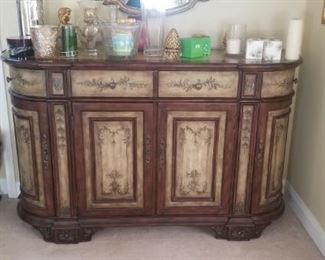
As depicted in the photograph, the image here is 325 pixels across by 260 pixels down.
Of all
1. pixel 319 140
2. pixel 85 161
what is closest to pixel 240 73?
pixel 319 140

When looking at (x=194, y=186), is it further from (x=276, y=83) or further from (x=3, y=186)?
(x=3, y=186)

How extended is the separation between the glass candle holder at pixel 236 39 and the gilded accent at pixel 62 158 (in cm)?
99

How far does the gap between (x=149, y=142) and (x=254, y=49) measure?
759mm

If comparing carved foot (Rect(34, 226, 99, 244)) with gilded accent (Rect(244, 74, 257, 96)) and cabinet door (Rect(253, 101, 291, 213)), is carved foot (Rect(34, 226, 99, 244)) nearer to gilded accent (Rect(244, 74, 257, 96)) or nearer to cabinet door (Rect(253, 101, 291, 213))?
cabinet door (Rect(253, 101, 291, 213))

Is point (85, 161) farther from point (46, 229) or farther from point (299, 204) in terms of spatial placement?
point (299, 204)

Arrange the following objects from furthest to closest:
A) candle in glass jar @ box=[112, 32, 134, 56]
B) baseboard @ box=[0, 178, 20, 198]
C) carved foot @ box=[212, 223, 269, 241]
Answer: baseboard @ box=[0, 178, 20, 198]
carved foot @ box=[212, 223, 269, 241]
candle in glass jar @ box=[112, 32, 134, 56]

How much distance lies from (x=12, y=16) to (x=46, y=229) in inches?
50.9

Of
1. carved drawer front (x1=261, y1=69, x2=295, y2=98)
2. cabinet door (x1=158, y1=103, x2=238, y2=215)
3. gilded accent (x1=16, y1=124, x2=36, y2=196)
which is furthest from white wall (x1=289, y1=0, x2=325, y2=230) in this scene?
gilded accent (x1=16, y1=124, x2=36, y2=196)

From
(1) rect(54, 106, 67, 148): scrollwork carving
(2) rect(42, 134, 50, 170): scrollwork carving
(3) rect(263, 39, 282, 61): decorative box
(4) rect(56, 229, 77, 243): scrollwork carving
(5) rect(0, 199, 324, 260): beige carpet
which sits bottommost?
(5) rect(0, 199, 324, 260): beige carpet

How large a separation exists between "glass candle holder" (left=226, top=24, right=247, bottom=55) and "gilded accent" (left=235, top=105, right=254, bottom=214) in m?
0.36

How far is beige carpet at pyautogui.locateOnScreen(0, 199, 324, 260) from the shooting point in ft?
7.52

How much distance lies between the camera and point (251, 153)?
2281mm

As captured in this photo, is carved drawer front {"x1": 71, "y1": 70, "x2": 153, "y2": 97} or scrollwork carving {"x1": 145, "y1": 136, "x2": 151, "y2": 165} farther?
scrollwork carving {"x1": 145, "y1": 136, "x2": 151, "y2": 165}

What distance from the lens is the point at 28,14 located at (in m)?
2.37
